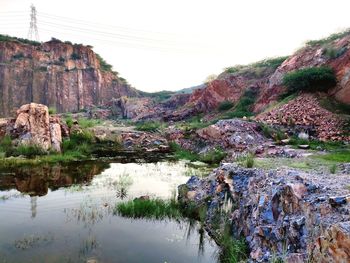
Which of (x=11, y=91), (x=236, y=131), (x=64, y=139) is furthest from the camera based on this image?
(x=11, y=91)

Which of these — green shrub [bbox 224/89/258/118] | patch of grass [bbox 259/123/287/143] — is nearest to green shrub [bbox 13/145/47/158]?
patch of grass [bbox 259/123/287/143]

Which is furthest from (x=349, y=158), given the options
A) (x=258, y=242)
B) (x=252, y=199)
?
(x=258, y=242)

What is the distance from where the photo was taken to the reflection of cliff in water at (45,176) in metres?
10.5

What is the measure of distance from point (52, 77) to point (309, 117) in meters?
55.6

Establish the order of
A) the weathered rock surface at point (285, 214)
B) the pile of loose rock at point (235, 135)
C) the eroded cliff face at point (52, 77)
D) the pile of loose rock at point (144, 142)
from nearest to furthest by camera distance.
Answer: the weathered rock surface at point (285, 214) → the pile of loose rock at point (235, 135) → the pile of loose rock at point (144, 142) → the eroded cliff face at point (52, 77)

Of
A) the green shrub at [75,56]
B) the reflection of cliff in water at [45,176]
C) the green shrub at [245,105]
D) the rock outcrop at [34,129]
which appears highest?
the green shrub at [75,56]

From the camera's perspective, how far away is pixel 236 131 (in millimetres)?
17688

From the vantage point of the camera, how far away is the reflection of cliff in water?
10.5 m

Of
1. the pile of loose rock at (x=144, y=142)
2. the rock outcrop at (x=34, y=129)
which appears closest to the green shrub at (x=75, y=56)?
the pile of loose rock at (x=144, y=142)

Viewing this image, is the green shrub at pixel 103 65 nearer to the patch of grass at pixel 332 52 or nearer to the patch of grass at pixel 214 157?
the patch of grass at pixel 332 52

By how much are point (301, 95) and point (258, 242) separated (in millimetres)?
17177

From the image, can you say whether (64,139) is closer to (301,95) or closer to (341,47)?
(301,95)

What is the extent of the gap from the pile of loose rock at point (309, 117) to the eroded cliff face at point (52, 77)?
49.5 meters

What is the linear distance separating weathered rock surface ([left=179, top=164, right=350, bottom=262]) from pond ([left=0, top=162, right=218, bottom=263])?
87cm
